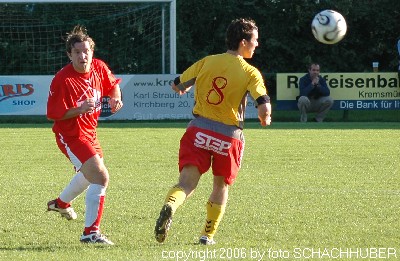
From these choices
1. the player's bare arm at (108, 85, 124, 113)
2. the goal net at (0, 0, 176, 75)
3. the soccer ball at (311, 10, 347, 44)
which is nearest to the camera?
the player's bare arm at (108, 85, 124, 113)

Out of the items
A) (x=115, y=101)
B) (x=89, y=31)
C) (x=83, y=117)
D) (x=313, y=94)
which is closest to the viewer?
(x=83, y=117)

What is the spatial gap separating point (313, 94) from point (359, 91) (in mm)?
1388

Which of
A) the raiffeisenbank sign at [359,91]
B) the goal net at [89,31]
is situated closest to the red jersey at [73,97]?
the raiffeisenbank sign at [359,91]

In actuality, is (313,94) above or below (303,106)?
above

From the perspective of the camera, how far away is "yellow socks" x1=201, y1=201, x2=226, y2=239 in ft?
24.3

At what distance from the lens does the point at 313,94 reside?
24.0 metres

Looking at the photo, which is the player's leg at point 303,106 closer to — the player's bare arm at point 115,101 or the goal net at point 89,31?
the goal net at point 89,31

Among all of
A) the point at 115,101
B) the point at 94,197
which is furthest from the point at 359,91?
the point at 94,197

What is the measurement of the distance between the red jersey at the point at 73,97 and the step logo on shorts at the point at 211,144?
0.90m

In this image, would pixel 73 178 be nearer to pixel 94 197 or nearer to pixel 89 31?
pixel 94 197

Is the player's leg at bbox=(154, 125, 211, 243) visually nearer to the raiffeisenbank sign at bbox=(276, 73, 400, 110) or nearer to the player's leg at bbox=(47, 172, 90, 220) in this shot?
the player's leg at bbox=(47, 172, 90, 220)

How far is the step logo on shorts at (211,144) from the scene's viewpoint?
732 cm

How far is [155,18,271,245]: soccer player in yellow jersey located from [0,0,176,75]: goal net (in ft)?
60.3

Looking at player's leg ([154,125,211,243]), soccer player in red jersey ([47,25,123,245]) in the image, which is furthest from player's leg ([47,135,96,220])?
player's leg ([154,125,211,243])
